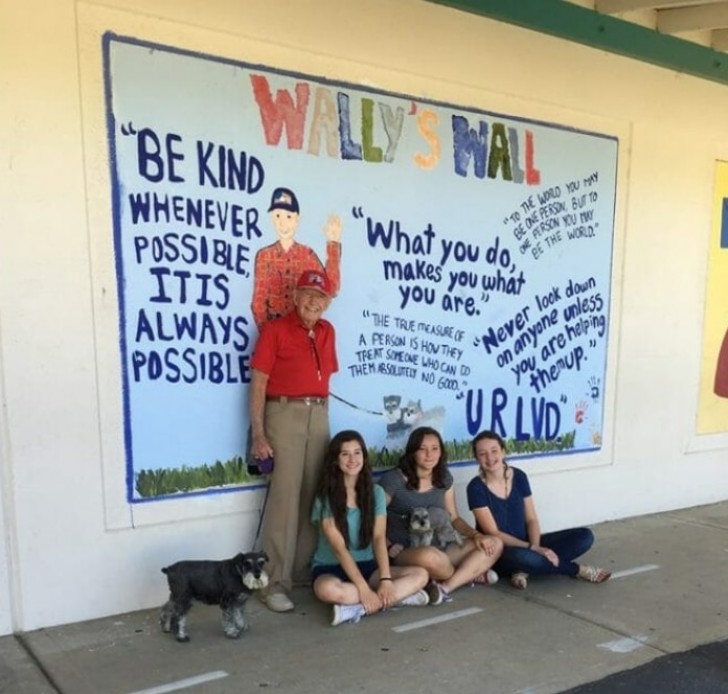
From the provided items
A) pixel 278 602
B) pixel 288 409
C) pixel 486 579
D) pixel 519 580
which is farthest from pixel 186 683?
pixel 519 580

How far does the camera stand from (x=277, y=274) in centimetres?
426

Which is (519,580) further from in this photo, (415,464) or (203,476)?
(203,476)

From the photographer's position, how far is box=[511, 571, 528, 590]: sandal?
14.4 ft

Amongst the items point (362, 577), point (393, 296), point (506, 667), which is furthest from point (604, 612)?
point (393, 296)

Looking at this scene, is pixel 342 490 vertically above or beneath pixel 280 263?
beneath

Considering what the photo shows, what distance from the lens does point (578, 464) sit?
561cm

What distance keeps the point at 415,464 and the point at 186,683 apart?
1.78 metres

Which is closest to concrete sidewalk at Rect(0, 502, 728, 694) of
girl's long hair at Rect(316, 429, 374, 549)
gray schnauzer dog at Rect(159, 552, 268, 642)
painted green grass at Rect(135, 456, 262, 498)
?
gray schnauzer dog at Rect(159, 552, 268, 642)

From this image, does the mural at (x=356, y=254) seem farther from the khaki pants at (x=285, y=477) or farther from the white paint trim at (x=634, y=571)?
the white paint trim at (x=634, y=571)

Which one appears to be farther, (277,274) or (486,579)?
(486,579)

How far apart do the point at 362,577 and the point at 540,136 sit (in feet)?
10.4

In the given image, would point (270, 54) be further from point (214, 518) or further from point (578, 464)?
point (578, 464)

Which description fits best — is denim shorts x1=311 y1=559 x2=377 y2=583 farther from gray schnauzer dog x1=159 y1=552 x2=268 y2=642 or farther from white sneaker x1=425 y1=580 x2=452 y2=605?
gray schnauzer dog x1=159 y1=552 x2=268 y2=642

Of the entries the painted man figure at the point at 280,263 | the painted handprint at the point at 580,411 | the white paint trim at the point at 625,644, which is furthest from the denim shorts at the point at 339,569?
the painted handprint at the point at 580,411
